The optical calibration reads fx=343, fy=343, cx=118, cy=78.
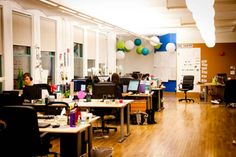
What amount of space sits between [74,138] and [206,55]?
1292 centimetres

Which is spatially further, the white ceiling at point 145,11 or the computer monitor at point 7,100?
the white ceiling at point 145,11

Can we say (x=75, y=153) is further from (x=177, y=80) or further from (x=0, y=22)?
(x=177, y=80)

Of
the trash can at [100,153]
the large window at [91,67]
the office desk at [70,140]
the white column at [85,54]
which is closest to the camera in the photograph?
the office desk at [70,140]

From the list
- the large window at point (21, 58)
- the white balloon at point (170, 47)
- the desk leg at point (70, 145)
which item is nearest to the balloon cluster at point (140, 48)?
the white balloon at point (170, 47)

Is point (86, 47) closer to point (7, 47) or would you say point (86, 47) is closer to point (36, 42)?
point (36, 42)

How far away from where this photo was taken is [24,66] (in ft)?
30.6

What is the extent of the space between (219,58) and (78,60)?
7.01m

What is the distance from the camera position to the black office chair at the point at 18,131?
12.3ft

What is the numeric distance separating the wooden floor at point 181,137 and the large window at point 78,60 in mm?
3563

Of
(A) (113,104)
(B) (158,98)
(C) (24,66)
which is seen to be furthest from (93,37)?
(A) (113,104)

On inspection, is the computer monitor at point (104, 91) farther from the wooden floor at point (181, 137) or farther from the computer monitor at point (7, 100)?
the computer monitor at point (7, 100)

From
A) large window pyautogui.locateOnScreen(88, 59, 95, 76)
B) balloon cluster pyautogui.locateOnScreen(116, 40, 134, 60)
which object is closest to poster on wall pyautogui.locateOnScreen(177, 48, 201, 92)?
balloon cluster pyautogui.locateOnScreen(116, 40, 134, 60)

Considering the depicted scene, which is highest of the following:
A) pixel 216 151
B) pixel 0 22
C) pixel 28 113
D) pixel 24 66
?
pixel 0 22

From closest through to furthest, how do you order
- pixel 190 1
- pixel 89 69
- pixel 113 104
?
pixel 190 1, pixel 113 104, pixel 89 69
